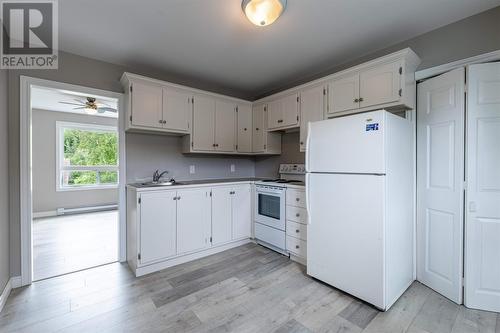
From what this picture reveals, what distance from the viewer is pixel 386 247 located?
1919 millimetres

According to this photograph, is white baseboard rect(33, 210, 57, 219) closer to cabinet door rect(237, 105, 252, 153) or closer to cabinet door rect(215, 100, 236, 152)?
cabinet door rect(215, 100, 236, 152)

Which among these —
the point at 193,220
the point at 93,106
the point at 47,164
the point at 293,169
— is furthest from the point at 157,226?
the point at 47,164

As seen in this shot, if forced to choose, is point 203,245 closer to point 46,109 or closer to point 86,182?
point 86,182

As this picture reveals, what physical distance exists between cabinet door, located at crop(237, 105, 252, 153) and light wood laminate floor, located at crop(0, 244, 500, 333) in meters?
1.95

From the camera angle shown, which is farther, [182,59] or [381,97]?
[182,59]

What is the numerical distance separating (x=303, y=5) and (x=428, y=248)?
264cm

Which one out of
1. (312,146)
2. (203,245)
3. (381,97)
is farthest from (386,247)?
(203,245)

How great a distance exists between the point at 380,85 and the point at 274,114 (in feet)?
5.00

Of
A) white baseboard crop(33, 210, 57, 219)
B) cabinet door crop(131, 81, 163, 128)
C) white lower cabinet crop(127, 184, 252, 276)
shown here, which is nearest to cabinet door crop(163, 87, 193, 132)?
cabinet door crop(131, 81, 163, 128)

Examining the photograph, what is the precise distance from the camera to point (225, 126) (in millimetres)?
3566

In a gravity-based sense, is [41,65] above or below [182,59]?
below

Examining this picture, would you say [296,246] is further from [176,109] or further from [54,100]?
[54,100]

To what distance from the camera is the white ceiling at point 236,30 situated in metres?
1.91

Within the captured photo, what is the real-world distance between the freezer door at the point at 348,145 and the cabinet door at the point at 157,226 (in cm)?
174
